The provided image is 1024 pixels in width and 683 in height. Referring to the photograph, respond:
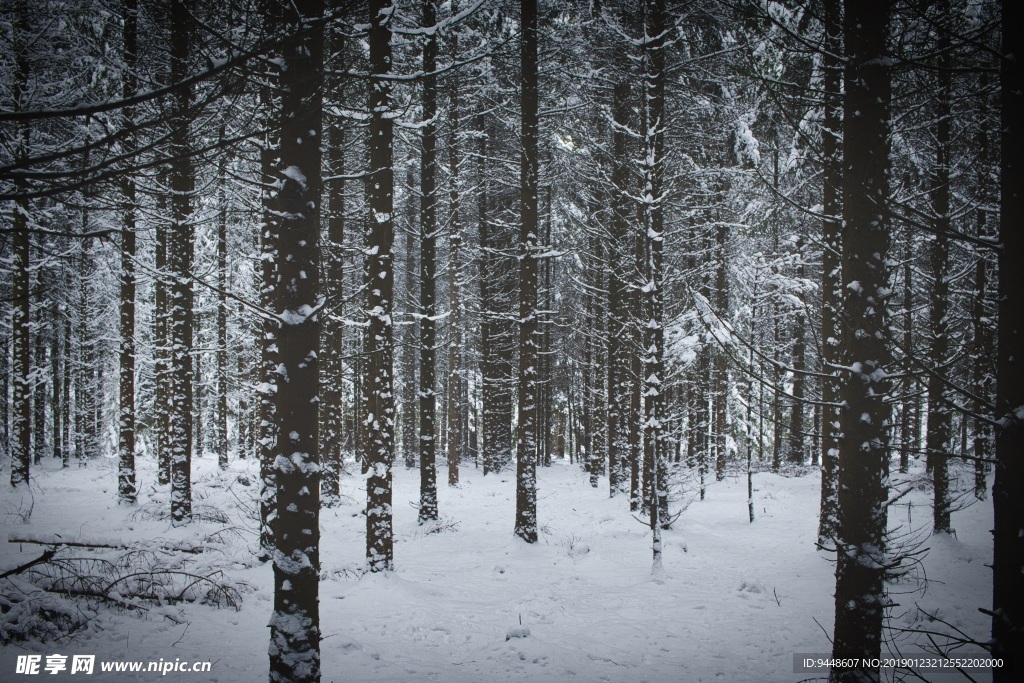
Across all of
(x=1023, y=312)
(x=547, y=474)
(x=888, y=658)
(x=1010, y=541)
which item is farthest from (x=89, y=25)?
(x=547, y=474)

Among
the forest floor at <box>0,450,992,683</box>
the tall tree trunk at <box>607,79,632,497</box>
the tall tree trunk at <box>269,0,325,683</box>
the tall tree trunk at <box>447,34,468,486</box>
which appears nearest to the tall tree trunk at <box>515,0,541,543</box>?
the forest floor at <box>0,450,992,683</box>

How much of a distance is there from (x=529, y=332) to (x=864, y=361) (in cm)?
725

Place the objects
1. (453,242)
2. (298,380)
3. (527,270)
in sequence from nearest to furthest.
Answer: (298,380), (527,270), (453,242)

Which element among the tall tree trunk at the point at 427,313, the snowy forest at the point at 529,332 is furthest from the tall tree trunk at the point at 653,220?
the tall tree trunk at the point at 427,313

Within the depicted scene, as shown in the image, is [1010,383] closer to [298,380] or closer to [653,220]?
[298,380]

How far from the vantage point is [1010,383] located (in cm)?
346

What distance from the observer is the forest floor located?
5605 mm

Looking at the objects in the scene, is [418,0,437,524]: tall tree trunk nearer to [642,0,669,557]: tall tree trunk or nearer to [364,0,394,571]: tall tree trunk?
[364,0,394,571]: tall tree trunk

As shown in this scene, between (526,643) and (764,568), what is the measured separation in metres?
5.95

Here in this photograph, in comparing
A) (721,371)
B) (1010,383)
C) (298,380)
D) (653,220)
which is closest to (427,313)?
(653,220)

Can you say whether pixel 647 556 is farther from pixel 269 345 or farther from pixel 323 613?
pixel 269 345

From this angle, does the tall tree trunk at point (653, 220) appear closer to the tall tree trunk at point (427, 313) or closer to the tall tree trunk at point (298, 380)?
the tall tree trunk at point (427, 313)

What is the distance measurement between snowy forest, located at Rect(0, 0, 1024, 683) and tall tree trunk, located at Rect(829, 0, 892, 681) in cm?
3

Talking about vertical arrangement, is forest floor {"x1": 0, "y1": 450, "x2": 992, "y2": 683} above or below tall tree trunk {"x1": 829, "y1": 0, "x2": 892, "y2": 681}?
below
